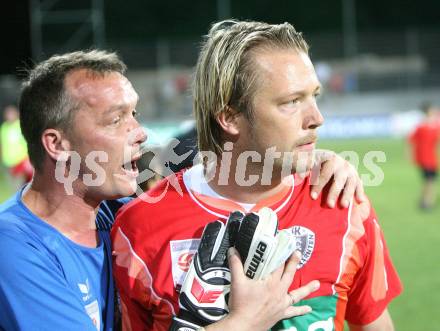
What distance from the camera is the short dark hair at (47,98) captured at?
263cm

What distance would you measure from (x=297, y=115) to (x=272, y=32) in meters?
0.33

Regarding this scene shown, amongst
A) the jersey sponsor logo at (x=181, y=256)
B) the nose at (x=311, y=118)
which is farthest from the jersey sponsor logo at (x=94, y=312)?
the nose at (x=311, y=118)

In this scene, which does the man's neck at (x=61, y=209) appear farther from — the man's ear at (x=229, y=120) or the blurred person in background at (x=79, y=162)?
the man's ear at (x=229, y=120)

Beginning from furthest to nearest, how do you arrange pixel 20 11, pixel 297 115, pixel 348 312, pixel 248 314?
pixel 20 11 → pixel 348 312 → pixel 297 115 → pixel 248 314

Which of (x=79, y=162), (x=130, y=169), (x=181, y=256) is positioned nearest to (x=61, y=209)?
(x=79, y=162)

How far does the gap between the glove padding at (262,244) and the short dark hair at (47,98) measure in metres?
0.91

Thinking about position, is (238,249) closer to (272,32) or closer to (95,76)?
(272,32)

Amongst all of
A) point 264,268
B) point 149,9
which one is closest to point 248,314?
point 264,268

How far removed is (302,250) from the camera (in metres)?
2.38

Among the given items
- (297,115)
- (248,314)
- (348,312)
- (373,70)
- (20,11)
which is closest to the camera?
(248,314)

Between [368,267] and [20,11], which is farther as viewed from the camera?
[20,11]

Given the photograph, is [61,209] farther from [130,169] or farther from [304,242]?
[304,242]

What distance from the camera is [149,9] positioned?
28.3 m

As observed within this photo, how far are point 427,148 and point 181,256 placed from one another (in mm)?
12041
